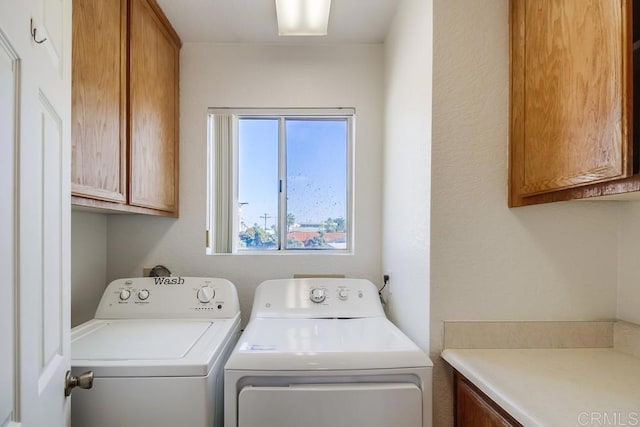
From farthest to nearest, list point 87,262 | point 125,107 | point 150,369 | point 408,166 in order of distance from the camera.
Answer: point 87,262 < point 408,166 < point 125,107 < point 150,369

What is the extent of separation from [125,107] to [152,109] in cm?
28

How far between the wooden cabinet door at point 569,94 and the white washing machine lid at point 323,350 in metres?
0.73

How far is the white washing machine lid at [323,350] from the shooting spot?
119 cm

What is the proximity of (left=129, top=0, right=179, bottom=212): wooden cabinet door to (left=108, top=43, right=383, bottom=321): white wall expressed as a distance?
10 cm

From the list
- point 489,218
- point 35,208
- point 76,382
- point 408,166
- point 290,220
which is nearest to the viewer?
point 35,208

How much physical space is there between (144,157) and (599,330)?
2.09 m

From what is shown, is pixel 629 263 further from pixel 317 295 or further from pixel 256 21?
pixel 256 21

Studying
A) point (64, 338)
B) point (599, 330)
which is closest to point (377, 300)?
point (599, 330)

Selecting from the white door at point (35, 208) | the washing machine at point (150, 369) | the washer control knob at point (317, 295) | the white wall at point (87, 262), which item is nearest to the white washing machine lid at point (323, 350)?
the washing machine at point (150, 369)

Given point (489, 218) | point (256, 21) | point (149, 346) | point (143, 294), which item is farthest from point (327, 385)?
point (256, 21)

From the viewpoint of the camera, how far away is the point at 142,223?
2.14 metres

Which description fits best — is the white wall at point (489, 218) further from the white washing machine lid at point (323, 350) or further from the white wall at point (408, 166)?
the white washing machine lid at point (323, 350)

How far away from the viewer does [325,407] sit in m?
1.16

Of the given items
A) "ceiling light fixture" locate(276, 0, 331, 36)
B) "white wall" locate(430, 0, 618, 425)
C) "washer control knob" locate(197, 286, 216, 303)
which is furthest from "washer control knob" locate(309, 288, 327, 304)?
"ceiling light fixture" locate(276, 0, 331, 36)
